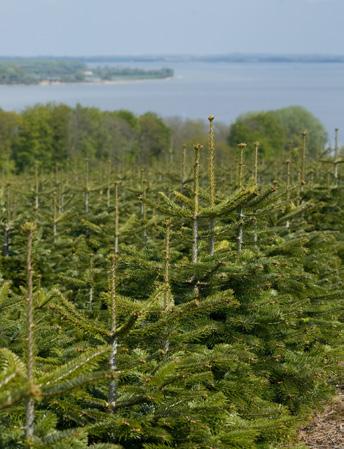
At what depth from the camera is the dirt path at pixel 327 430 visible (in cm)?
A: 838

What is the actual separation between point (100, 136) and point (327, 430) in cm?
6078

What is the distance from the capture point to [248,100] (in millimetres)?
192875

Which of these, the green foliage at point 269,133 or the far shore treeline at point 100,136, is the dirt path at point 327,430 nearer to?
the far shore treeline at point 100,136

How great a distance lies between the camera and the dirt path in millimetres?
8383

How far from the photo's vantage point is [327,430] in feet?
28.9

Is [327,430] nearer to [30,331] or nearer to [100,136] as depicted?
[30,331]

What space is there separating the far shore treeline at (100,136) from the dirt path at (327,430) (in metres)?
50.2

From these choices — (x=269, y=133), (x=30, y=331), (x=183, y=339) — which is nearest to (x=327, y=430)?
(x=183, y=339)

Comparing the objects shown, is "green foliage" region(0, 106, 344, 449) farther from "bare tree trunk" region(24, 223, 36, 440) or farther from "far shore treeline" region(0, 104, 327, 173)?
"far shore treeline" region(0, 104, 327, 173)

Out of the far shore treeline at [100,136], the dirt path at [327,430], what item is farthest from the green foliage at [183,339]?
the far shore treeline at [100,136]

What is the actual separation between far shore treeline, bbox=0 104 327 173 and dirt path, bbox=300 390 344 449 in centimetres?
5017

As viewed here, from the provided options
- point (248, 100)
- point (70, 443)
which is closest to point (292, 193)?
point (70, 443)

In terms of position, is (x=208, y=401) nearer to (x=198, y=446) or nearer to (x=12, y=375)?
(x=198, y=446)

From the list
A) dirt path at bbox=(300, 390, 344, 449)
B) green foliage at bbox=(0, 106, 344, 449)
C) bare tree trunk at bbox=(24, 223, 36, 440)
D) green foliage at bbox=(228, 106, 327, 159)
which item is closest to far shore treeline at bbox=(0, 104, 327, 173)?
green foliage at bbox=(228, 106, 327, 159)
